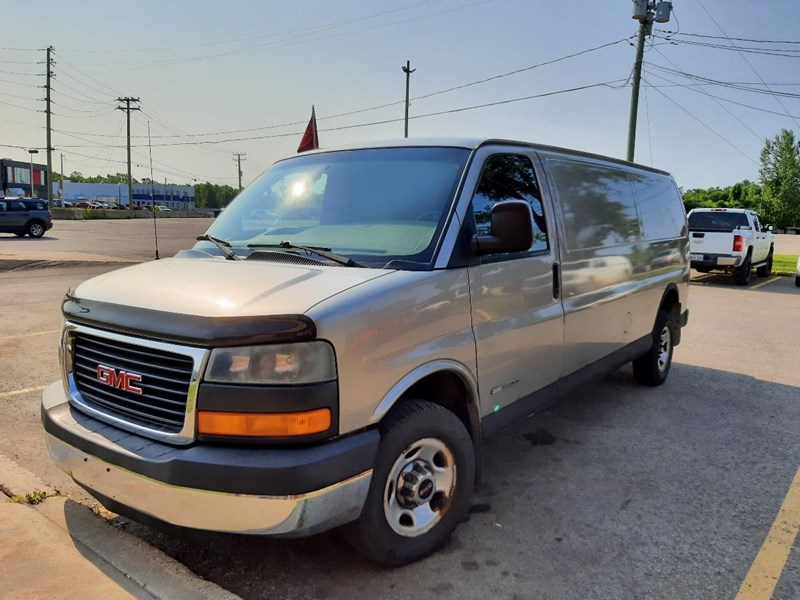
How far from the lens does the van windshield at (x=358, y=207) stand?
10.3 ft

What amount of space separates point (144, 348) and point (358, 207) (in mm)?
1385

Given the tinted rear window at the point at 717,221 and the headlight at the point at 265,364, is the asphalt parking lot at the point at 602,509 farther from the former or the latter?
the tinted rear window at the point at 717,221

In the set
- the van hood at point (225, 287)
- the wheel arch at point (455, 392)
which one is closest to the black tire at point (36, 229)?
the van hood at point (225, 287)

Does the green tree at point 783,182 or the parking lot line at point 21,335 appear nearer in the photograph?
the parking lot line at point 21,335

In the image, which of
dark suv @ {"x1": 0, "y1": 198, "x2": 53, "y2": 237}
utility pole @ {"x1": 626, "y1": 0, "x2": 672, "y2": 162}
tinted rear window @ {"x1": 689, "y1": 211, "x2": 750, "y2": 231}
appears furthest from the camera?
dark suv @ {"x1": 0, "y1": 198, "x2": 53, "y2": 237}

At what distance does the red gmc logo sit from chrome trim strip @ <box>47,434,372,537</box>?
316mm

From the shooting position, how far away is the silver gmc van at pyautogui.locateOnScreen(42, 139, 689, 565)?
92.0 inches

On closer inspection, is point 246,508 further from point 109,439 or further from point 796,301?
point 796,301

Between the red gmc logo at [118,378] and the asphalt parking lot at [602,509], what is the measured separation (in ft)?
2.24

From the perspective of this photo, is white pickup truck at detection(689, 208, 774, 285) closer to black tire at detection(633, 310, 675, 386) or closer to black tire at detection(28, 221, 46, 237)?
black tire at detection(633, 310, 675, 386)

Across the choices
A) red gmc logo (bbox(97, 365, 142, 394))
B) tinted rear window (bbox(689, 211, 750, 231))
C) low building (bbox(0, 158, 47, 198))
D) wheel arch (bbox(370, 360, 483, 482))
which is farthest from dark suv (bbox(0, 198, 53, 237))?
low building (bbox(0, 158, 47, 198))

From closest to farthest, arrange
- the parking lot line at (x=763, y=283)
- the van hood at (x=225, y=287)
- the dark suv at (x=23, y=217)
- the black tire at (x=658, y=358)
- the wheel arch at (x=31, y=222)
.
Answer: the van hood at (x=225, y=287), the black tire at (x=658, y=358), the parking lot line at (x=763, y=283), the dark suv at (x=23, y=217), the wheel arch at (x=31, y=222)

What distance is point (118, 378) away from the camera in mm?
2688

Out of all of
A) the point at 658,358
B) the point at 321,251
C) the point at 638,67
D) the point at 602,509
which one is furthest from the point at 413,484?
the point at 638,67
